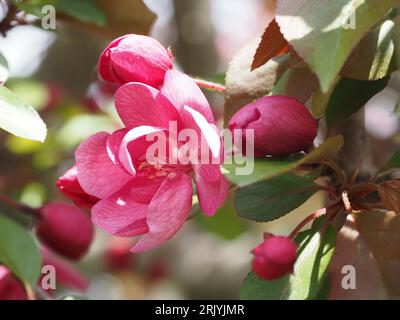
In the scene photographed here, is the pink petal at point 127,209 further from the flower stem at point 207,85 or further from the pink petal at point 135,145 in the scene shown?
the flower stem at point 207,85

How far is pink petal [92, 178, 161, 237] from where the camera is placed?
0.94 m

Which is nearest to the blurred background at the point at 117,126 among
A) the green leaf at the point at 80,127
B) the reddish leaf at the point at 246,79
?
the green leaf at the point at 80,127

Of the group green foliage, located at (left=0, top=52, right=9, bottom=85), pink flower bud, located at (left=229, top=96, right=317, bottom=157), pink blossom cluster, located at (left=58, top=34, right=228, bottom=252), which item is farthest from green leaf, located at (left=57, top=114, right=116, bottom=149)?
pink flower bud, located at (left=229, top=96, right=317, bottom=157)

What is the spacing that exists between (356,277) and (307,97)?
0.24 meters

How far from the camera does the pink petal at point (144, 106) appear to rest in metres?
0.93

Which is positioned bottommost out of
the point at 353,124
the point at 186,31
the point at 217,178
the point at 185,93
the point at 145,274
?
the point at 217,178

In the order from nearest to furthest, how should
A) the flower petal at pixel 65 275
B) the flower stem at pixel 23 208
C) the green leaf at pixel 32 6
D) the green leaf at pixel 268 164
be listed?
the green leaf at pixel 268 164 → the green leaf at pixel 32 6 → the flower stem at pixel 23 208 → the flower petal at pixel 65 275

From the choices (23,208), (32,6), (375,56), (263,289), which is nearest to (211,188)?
(263,289)

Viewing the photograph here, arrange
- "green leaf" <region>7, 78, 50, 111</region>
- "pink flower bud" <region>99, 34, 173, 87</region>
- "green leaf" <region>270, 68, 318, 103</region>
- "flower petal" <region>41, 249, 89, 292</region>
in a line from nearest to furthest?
"pink flower bud" <region>99, 34, 173, 87</region> → "green leaf" <region>270, 68, 318, 103</region> → "flower petal" <region>41, 249, 89, 292</region> → "green leaf" <region>7, 78, 50, 111</region>

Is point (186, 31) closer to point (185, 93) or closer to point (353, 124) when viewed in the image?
point (353, 124)

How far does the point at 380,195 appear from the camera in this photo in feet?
3.20

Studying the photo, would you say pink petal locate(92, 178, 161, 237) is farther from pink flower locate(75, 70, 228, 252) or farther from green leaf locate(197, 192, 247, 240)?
green leaf locate(197, 192, 247, 240)

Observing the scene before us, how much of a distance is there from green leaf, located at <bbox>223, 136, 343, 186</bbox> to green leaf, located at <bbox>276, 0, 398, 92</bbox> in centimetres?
10

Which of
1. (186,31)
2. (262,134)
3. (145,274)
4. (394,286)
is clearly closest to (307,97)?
(262,134)
